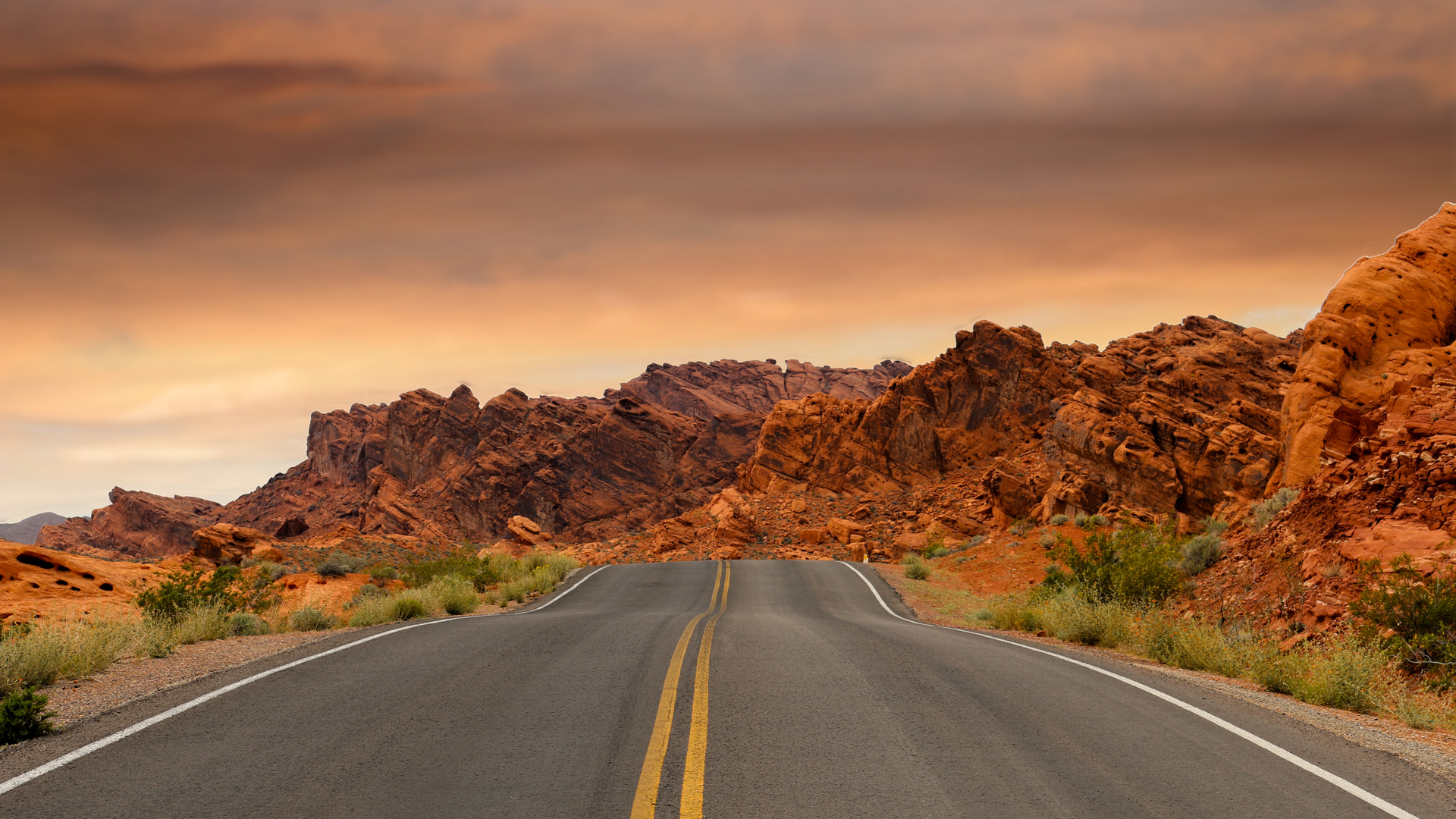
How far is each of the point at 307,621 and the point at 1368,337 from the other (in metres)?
26.4

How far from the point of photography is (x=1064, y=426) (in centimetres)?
4066

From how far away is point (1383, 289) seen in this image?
69.6ft

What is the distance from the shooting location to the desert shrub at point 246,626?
46.3 ft

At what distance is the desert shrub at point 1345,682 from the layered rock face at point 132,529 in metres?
127

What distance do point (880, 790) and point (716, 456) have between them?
102 m

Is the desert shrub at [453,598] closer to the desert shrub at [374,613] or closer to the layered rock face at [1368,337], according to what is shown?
the desert shrub at [374,613]

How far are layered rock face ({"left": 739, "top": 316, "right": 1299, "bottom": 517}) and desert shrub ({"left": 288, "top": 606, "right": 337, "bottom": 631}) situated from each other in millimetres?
30637

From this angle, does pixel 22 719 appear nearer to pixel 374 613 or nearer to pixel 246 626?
pixel 246 626

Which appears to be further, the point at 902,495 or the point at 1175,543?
the point at 902,495

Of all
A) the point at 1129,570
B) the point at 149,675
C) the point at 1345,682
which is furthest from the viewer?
the point at 1129,570

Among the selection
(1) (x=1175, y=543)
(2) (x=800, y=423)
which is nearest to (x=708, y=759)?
(1) (x=1175, y=543)

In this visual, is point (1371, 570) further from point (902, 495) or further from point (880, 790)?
point (902, 495)

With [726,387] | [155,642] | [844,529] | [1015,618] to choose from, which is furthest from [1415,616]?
[726,387]

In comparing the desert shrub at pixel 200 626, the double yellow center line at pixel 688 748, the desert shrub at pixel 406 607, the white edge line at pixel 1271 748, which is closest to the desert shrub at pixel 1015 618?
the white edge line at pixel 1271 748
